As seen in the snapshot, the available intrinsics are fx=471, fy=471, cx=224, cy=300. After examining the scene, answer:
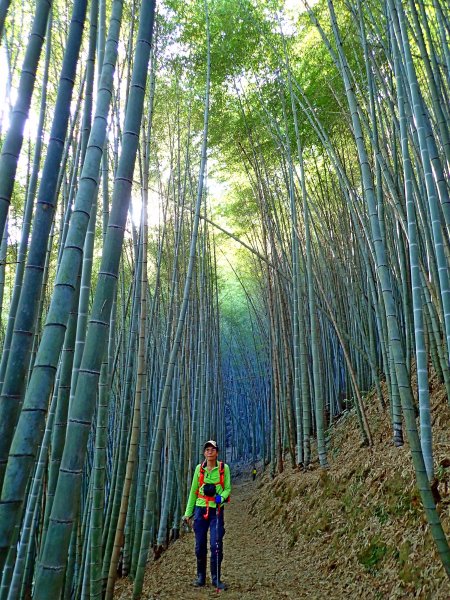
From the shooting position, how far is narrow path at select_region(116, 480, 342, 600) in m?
3.09

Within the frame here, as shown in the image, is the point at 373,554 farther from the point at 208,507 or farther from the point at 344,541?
the point at 208,507

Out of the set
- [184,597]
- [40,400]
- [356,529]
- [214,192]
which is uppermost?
[214,192]

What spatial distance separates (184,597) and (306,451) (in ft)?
7.26

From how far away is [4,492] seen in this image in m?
0.97


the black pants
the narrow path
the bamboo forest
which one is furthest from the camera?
the black pants

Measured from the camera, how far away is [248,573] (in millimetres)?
3631

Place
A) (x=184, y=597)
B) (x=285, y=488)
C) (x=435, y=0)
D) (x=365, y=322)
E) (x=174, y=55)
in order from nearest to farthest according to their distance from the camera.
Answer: (x=435, y=0) < (x=184, y=597) < (x=174, y=55) < (x=285, y=488) < (x=365, y=322)

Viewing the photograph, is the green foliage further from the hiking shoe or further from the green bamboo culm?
the green bamboo culm

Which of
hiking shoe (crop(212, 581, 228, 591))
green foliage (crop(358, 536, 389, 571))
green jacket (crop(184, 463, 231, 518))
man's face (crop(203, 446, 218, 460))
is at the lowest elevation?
hiking shoe (crop(212, 581, 228, 591))

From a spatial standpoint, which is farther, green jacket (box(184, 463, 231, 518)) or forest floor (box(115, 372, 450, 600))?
green jacket (box(184, 463, 231, 518))

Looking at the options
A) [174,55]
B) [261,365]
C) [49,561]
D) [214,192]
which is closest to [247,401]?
[261,365]

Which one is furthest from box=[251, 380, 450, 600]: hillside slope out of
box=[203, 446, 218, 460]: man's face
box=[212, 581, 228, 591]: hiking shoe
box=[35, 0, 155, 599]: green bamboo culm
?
box=[35, 0, 155, 599]: green bamboo culm

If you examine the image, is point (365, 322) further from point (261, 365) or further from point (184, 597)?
point (261, 365)

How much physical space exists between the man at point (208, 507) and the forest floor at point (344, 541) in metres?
0.16
